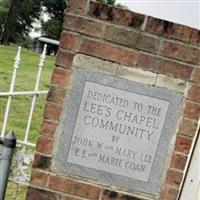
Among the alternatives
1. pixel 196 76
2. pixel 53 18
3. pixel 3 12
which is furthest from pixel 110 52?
pixel 3 12

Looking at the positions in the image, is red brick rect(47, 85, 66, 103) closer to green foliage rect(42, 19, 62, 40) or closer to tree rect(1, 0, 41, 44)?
tree rect(1, 0, 41, 44)

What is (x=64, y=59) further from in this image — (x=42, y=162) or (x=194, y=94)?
(x=194, y=94)

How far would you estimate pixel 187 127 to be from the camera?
10.9 ft

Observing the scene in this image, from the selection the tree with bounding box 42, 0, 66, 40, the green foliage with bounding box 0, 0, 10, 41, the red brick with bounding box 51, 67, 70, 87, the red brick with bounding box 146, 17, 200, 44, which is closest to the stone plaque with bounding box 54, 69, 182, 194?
the red brick with bounding box 51, 67, 70, 87

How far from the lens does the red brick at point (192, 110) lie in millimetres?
3295

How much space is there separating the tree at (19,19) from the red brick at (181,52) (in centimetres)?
4089

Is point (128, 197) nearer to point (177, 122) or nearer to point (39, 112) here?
point (177, 122)

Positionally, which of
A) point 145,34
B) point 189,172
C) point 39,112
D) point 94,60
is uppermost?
point 145,34

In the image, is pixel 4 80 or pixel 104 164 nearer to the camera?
pixel 104 164

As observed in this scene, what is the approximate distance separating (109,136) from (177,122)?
0.47m

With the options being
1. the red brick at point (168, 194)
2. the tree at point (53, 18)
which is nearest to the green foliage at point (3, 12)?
the tree at point (53, 18)

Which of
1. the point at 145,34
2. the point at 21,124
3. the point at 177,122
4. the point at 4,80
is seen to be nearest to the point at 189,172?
the point at 177,122

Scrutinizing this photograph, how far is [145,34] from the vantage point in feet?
10.7

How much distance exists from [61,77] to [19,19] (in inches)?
1921
